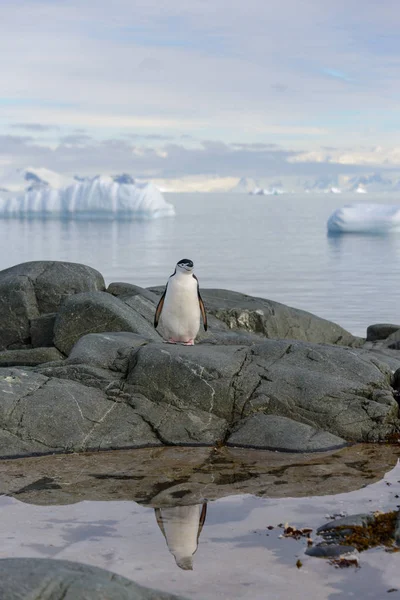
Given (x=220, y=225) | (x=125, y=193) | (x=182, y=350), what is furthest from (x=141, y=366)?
(x=220, y=225)

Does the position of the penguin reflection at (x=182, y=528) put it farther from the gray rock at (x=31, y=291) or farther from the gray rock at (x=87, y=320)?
the gray rock at (x=31, y=291)

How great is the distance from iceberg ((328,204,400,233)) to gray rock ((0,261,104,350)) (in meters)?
37.8

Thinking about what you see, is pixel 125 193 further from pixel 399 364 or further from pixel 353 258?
pixel 399 364

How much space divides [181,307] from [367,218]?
41393mm

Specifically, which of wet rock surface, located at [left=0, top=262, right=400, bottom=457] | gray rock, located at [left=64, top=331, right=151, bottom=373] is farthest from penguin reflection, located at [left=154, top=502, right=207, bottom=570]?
gray rock, located at [left=64, top=331, right=151, bottom=373]

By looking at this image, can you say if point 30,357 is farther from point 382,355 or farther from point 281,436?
point 382,355

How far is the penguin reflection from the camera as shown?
17.4ft

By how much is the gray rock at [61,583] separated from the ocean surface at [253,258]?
17864 millimetres

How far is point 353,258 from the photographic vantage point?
144 feet

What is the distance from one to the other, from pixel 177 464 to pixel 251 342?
3.13 meters

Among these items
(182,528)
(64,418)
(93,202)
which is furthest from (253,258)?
(182,528)

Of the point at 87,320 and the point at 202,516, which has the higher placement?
the point at 87,320

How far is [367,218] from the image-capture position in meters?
50.1

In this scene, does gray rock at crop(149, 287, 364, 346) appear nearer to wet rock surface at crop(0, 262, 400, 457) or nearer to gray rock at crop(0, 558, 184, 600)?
wet rock surface at crop(0, 262, 400, 457)
